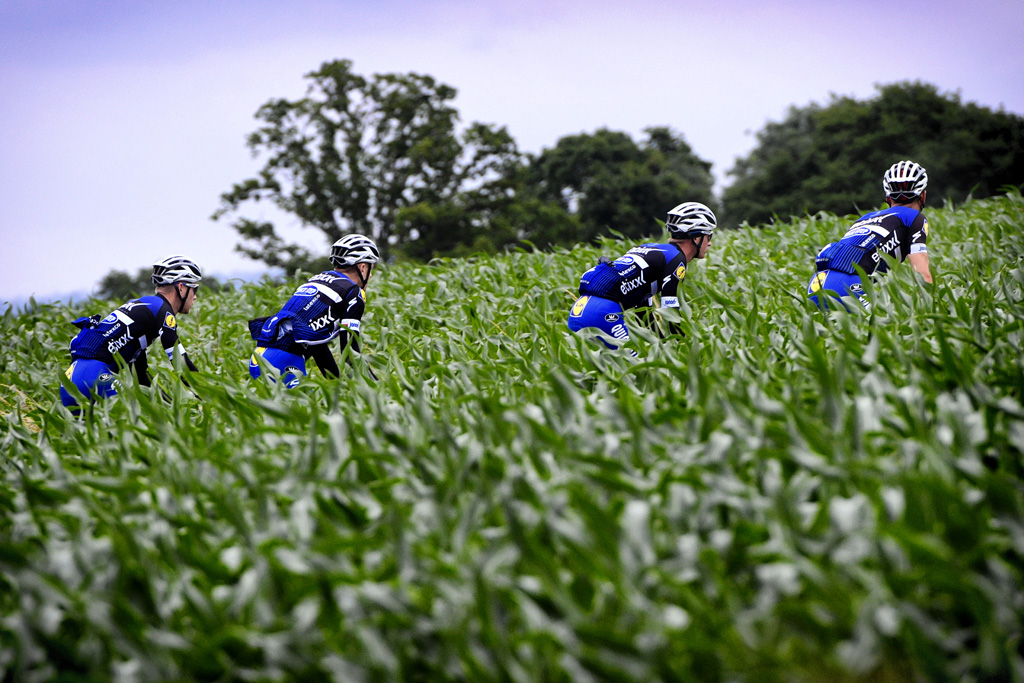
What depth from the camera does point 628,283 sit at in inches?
231

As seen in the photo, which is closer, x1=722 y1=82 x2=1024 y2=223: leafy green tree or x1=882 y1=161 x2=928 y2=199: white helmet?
x1=882 y1=161 x2=928 y2=199: white helmet

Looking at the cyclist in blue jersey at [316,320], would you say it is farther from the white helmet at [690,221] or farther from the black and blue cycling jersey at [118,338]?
the white helmet at [690,221]

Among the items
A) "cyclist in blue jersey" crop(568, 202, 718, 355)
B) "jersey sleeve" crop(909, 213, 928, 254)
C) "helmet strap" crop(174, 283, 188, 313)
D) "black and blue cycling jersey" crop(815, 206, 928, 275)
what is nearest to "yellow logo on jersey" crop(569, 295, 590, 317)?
"cyclist in blue jersey" crop(568, 202, 718, 355)

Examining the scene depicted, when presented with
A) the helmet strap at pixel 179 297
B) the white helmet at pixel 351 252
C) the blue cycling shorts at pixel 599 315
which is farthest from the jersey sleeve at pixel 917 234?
the helmet strap at pixel 179 297

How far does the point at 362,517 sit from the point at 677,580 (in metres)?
1.13

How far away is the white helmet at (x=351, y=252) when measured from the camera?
6.52 metres

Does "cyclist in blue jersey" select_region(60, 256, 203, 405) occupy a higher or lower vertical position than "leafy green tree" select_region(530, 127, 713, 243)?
lower

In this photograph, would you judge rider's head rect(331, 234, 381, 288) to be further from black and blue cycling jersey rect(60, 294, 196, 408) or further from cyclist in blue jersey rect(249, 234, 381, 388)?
black and blue cycling jersey rect(60, 294, 196, 408)

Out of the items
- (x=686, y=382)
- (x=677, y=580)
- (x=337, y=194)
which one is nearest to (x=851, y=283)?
(x=686, y=382)

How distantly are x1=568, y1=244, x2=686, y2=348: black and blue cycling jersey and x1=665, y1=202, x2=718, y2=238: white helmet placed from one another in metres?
0.25

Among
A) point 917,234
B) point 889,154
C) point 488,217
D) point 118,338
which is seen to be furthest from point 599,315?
point 889,154

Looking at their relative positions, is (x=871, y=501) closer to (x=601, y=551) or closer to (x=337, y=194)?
(x=601, y=551)

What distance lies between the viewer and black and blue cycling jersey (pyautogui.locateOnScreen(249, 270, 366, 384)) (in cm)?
604

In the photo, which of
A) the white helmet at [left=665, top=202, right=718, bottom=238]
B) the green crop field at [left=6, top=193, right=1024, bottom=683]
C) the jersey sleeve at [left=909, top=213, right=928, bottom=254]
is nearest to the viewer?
the green crop field at [left=6, top=193, right=1024, bottom=683]
